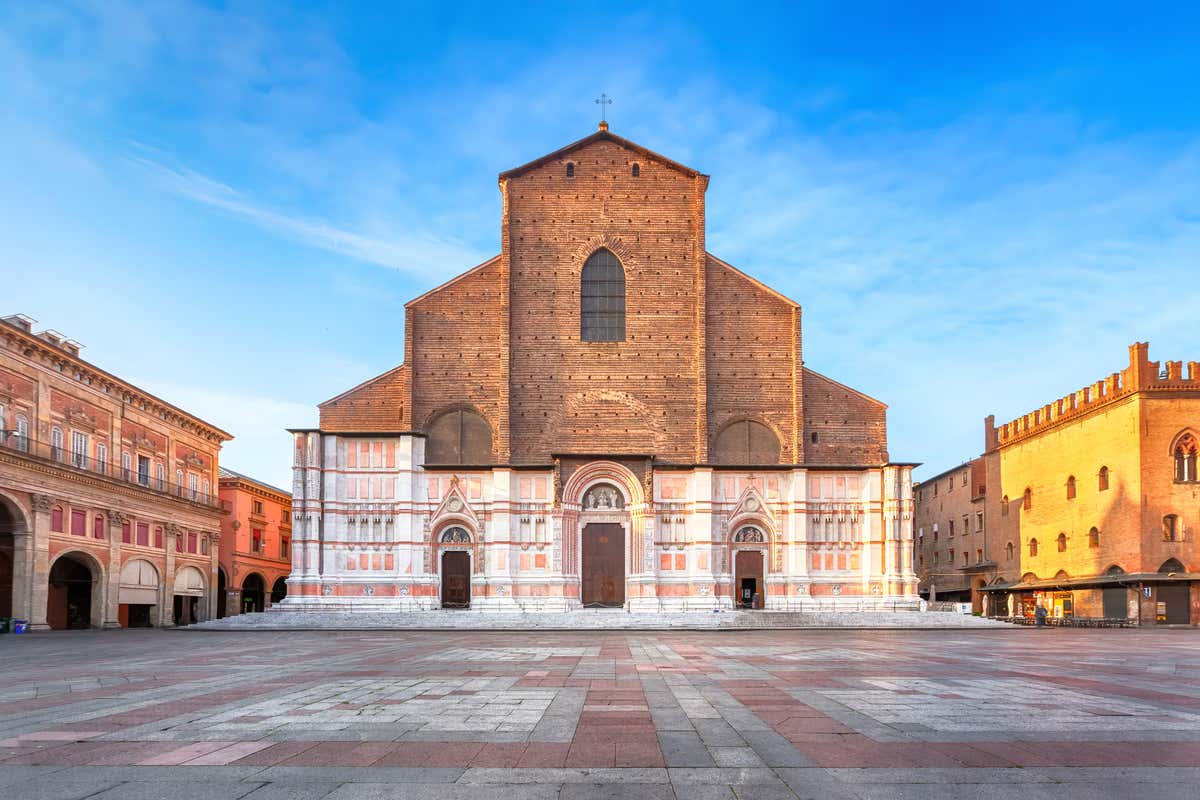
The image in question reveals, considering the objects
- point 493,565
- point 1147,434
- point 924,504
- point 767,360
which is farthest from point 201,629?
point 924,504

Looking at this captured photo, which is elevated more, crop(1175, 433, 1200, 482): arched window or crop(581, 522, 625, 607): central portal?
crop(1175, 433, 1200, 482): arched window

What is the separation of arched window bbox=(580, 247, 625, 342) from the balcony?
21.2 metres

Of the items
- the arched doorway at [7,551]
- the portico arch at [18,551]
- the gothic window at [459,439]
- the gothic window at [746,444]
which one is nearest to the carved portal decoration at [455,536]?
the gothic window at [459,439]

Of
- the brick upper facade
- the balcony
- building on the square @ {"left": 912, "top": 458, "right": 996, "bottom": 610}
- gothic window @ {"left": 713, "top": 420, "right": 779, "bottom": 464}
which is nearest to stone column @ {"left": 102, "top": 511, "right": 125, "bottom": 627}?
the balcony

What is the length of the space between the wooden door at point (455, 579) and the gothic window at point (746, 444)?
12.4m

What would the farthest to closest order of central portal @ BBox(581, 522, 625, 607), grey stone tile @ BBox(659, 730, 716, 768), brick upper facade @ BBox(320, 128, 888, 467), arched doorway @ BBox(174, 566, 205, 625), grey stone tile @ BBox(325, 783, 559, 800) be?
arched doorway @ BBox(174, 566, 205, 625) < brick upper facade @ BBox(320, 128, 888, 467) < central portal @ BBox(581, 522, 625, 607) < grey stone tile @ BBox(659, 730, 716, 768) < grey stone tile @ BBox(325, 783, 559, 800)

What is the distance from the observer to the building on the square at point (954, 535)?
198 feet

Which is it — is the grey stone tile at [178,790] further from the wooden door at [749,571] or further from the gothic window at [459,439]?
the wooden door at [749,571]

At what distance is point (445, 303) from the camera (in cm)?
4425

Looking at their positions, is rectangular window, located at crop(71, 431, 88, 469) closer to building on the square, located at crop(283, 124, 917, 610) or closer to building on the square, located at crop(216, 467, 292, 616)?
building on the square, located at crop(283, 124, 917, 610)

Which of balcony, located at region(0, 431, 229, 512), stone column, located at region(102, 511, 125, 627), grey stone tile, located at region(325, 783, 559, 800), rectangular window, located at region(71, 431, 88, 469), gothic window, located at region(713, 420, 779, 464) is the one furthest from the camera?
gothic window, located at region(713, 420, 779, 464)

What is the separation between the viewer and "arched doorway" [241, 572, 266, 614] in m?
61.0

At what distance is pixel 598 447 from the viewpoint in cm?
4325

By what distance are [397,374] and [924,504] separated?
45248 millimetres
